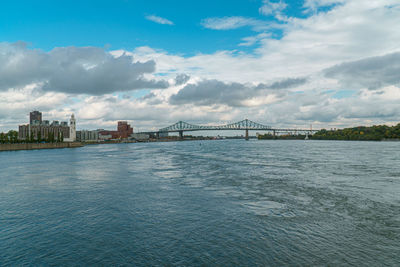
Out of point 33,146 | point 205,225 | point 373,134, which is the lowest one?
point 205,225

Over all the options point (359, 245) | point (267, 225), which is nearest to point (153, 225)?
point (267, 225)

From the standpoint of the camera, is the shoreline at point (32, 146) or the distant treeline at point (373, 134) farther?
the distant treeline at point (373, 134)

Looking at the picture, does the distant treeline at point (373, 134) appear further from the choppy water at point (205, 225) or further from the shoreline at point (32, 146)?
the shoreline at point (32, 146)

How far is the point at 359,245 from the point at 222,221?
19.5ft

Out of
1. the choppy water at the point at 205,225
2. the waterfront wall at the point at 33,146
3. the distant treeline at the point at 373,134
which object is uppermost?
the distant treeline at the point at 373,134

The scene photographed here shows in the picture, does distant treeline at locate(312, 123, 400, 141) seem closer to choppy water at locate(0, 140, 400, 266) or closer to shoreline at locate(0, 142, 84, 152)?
choppy water at locate(0, 140, 400, 266)

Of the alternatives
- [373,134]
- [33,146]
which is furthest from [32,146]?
[373,134]

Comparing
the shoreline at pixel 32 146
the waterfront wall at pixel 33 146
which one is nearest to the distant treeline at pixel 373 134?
the waterfront wall at pixel 33 146

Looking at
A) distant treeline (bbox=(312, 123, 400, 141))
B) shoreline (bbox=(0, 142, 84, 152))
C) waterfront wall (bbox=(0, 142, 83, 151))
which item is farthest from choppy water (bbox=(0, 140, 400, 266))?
distant treeline (bbox=(312, 123, 400, 141))

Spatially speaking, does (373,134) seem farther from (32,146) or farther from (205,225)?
(32,146)

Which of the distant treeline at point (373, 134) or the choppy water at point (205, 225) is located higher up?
the distant treeline at point (373, 134)

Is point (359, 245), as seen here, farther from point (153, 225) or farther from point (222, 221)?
point (153, 225)

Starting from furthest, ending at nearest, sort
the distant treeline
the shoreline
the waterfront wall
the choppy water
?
the distant treeline, the shoreline, the waterfront wall, the choppy water

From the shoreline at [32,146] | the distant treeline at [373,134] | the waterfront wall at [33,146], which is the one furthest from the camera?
the distant treeline at [373,134]
